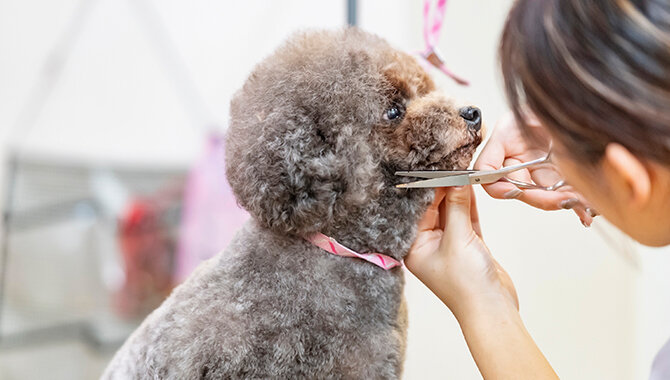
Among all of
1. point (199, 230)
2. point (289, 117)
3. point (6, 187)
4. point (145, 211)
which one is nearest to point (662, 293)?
point (289, 117)

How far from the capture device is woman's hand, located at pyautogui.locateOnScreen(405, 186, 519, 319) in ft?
2.19

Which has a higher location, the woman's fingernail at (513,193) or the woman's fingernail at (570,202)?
the woman's fingernail at (513,193)

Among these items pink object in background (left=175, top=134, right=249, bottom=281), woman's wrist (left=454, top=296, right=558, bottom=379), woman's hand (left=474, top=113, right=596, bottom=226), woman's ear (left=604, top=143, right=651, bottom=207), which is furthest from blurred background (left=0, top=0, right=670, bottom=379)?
woman's ear (left=604, top=143, right=651, bottom=207)

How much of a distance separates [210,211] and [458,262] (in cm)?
92

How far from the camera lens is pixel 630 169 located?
48 centimetres

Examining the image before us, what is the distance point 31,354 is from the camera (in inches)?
70.8

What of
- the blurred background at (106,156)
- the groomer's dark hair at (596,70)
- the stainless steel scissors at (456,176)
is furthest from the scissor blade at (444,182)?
the blurred background at (106,156)

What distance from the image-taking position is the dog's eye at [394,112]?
2.10ft

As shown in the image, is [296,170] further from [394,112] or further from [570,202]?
[570,202]

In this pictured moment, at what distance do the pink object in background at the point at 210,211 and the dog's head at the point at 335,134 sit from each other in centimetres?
80

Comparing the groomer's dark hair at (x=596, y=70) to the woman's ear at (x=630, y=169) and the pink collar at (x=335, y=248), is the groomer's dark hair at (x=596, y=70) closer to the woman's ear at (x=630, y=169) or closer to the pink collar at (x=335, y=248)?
the woman's ear at (x=630, y=169)

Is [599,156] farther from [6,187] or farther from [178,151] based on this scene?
[6,187]

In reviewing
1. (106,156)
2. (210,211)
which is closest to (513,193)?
(210,211)

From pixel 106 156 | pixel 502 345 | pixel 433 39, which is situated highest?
pixel 433 39
